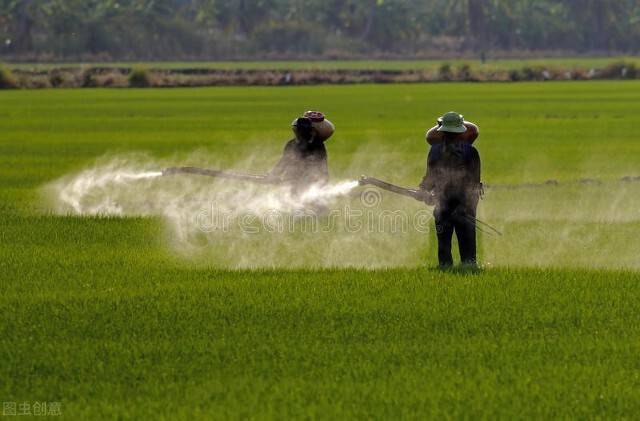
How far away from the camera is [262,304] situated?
12.2 m

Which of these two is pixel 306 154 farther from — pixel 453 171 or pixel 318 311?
pixel 318 311

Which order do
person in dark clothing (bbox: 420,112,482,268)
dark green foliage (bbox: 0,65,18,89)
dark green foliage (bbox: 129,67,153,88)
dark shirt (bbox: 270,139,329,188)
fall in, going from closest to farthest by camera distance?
person in dark clothing (bbox: 420,112,482,268) < dark shirt (bbox: 270,139,329,188) < dark green foliage (bbox: 0,65,18,89) < dark green foliage (bbox: 129,67,153,88)

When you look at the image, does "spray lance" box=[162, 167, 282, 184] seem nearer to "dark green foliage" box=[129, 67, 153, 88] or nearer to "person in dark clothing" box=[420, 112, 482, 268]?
"person in dark clothing" box=[420, 112, 482, 268]

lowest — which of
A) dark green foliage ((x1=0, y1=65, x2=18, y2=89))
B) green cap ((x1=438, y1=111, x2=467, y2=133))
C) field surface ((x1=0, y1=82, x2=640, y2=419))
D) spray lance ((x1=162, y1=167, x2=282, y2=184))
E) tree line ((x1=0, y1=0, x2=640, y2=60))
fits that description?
field surface ((x1=0, y1=82, x2=640, y2=419))

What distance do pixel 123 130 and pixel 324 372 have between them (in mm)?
33510

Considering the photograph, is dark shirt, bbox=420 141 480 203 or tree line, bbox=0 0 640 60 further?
tree line, bbox=0 0 640 60

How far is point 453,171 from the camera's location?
13203 millimetres

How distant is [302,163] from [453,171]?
3.02 meters

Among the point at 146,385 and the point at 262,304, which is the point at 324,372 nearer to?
the point at 146,385

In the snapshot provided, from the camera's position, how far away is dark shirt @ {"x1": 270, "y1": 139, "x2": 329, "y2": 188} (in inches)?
622

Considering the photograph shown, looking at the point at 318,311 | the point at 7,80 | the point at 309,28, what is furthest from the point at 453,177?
the point at 309,28

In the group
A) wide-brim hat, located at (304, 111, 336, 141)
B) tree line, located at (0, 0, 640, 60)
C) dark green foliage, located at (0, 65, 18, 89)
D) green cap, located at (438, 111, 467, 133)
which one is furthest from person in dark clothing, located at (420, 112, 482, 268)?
tree line, located at (0, 0, 640, 60)

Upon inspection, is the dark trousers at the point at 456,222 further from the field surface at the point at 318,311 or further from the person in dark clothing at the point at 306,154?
the person in dark clothing at the point at 306,154

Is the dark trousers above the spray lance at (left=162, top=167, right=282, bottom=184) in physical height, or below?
below
